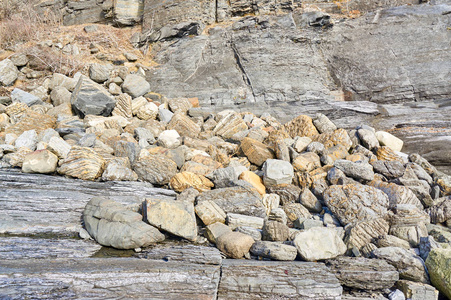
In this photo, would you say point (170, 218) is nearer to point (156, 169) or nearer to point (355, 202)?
point (156, 169)

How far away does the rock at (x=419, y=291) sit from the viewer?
9.85ft

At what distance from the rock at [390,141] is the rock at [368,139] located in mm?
207

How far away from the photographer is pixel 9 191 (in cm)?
412

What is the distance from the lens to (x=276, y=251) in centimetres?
328

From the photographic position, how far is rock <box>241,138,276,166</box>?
5.60m

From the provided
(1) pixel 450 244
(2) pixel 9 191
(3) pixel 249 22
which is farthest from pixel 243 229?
(3) pixel 249 22

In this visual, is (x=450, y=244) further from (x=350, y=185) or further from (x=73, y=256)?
(x=73, y=256)

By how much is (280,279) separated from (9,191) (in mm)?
3595

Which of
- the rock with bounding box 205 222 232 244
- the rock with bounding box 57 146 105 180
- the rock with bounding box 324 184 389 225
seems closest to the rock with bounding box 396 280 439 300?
the rock with bounding box 324 184 389 225

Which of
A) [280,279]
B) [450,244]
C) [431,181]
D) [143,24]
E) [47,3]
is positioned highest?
[47,3]

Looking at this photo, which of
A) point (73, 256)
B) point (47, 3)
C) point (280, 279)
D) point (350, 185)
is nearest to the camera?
point (280, 279)

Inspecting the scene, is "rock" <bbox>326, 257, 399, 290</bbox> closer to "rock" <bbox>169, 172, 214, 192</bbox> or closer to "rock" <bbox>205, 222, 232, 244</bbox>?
"rock" <bbox>205, 222, 232, 244</bbox>

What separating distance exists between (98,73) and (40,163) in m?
5.16

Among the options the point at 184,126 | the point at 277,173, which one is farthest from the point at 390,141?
the point at 184,126
